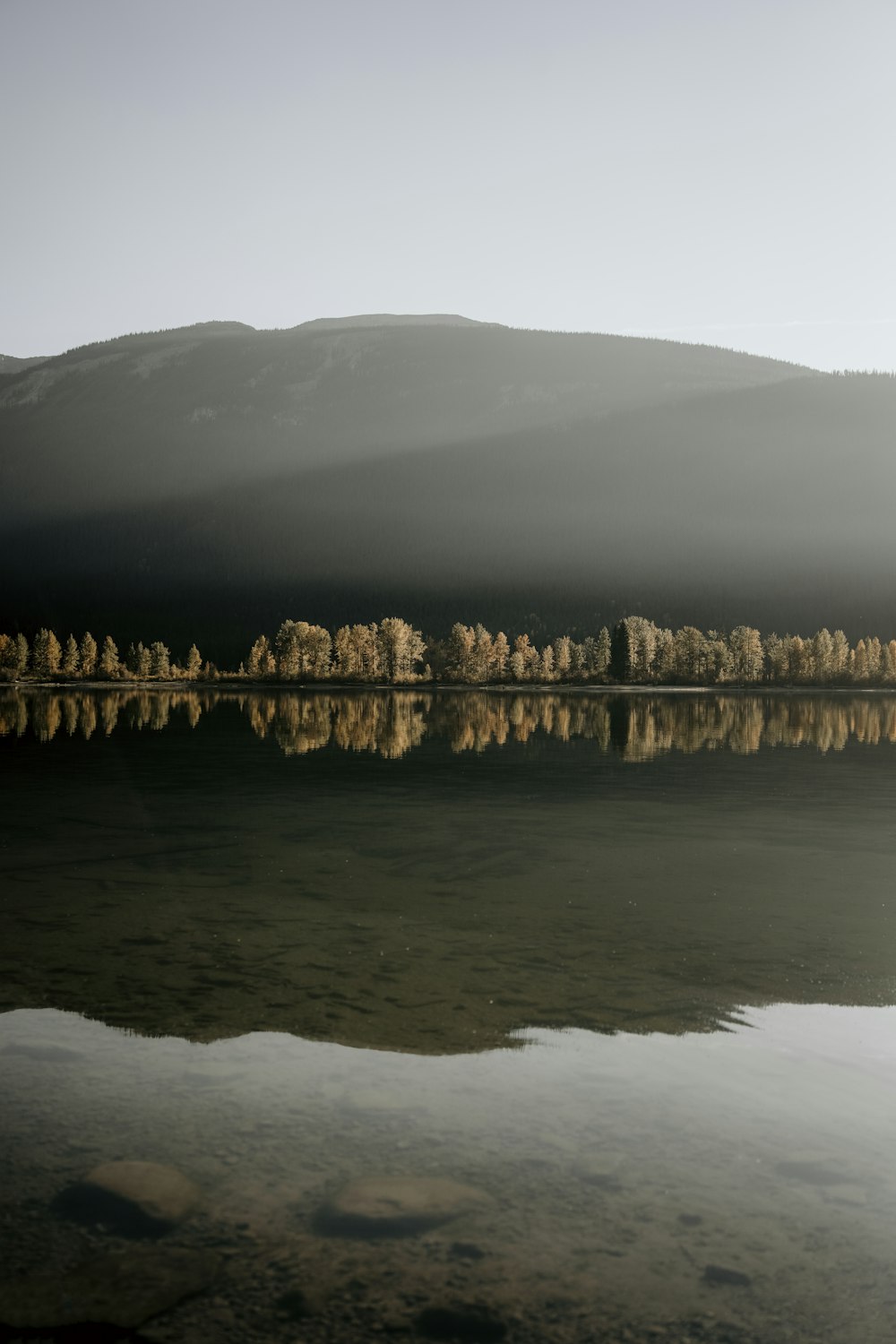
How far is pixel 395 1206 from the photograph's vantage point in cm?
770

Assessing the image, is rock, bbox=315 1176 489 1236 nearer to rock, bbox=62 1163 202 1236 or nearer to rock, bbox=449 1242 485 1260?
rock, bbox=449 1242 485 1260

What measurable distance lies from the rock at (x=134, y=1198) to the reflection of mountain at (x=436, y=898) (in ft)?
10.2

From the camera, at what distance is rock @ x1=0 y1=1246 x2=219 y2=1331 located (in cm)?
637

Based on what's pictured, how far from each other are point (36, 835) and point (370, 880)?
348 inches

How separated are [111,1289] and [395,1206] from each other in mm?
1972

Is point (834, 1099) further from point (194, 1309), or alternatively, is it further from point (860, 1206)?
point (194, 1309)

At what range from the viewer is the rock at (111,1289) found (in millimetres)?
6371

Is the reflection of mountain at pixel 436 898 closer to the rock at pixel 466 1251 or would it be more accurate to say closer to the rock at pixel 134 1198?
the rock at pixel 134 1198

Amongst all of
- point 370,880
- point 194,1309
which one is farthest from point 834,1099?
point 370,880

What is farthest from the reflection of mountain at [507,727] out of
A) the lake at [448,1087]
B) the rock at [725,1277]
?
the rock at [725,1277]

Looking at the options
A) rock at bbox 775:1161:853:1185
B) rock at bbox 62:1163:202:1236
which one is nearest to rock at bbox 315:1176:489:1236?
rock at bbox 62:1163:202:1236

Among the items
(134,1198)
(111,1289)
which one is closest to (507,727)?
(134,1198)

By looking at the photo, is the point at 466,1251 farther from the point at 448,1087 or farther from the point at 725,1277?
the point at 448,1087

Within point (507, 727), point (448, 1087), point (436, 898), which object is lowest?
point (507, 727)
